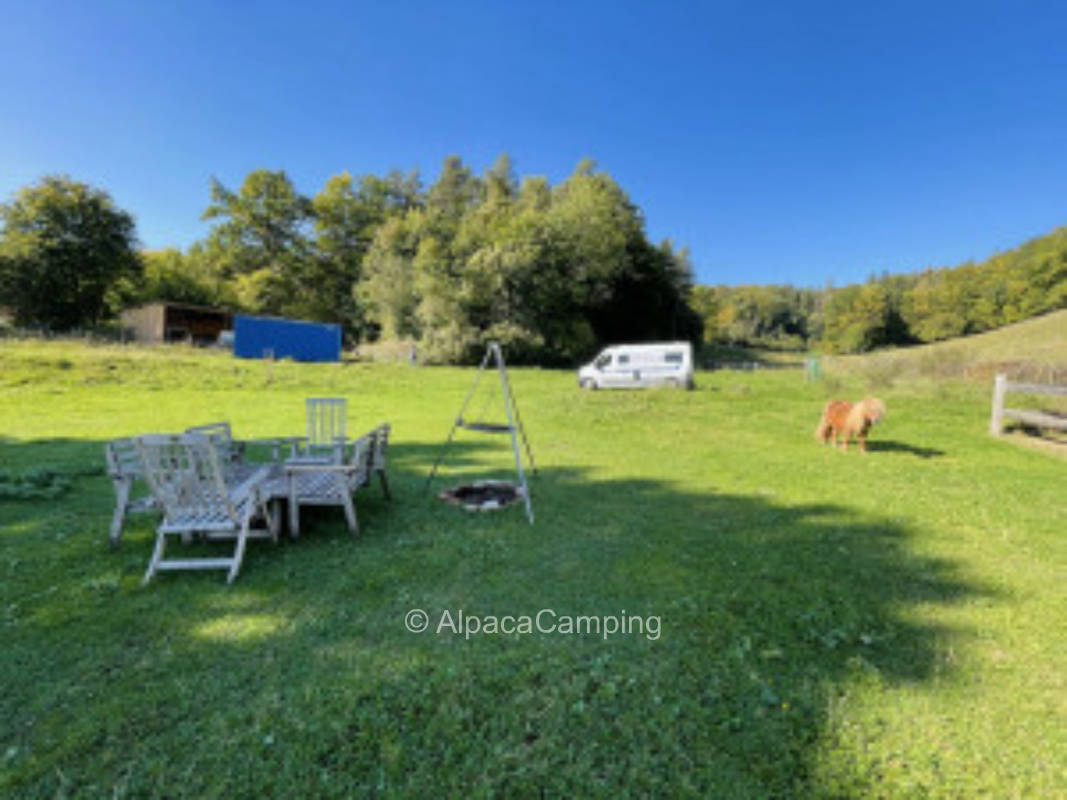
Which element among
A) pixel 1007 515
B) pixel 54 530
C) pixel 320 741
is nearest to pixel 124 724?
pixel 320 741

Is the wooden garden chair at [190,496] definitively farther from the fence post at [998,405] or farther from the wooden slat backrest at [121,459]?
the fence post at [998,405]

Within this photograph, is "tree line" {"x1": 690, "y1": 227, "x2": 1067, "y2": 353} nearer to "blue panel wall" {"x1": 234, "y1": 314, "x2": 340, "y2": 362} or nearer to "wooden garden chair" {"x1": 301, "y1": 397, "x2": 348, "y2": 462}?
"blue panel wall" {"x1": 234, "y1": 314, "x2": 340, "y2": 362}

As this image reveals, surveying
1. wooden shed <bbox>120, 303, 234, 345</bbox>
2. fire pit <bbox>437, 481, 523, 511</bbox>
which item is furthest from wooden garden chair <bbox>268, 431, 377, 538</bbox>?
wooden shed <bbox>120, 303, 234, 345</bbox>

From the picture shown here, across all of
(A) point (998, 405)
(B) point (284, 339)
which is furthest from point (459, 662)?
(B) point (284, 339)

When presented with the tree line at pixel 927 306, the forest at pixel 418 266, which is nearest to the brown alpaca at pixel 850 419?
the forest at pixel 418 266

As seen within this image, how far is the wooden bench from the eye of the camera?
8734 millimetres

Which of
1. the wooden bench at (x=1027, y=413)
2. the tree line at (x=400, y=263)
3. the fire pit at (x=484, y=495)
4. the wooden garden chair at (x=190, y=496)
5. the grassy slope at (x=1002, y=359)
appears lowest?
the fire pit at (x=484, y=495)

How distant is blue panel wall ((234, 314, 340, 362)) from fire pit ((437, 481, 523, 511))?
24786 millimetres

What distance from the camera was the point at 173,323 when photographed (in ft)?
108

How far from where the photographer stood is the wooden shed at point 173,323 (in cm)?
3241

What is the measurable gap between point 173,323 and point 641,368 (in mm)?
32046

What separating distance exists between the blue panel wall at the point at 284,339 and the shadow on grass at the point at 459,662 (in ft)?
86.1

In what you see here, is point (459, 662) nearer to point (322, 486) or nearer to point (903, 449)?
point (322, 486)

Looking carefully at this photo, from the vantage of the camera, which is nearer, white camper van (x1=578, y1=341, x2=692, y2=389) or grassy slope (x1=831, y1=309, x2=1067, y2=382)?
grassy slope (x1=831, y1=309, x2=1067, y2=382)
